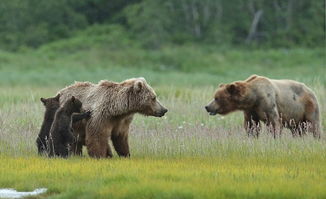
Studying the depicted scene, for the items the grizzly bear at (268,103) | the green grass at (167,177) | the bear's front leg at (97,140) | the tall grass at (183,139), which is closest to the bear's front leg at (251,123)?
the grizzly bear at (268,103)

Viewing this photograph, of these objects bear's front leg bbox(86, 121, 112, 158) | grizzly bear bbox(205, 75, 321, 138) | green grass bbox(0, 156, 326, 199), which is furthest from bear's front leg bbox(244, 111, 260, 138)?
bear's front leg bbox(86, 121, 112, 158)

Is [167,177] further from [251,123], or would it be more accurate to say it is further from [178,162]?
[251,123]

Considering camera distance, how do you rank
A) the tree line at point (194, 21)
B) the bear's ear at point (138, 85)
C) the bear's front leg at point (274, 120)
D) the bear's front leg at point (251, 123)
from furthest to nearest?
the tree line at point (194, 21) < the bear's front leg at point (274, 120) < the bear's front leg at point (251, 123) < the bear's ear at point (138, 85)

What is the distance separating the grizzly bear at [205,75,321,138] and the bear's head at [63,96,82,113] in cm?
252

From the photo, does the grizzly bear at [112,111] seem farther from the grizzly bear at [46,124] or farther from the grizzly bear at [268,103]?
the grizzly bear at [268,103]

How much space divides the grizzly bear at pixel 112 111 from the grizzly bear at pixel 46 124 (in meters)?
0.38

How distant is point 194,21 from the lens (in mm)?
42719

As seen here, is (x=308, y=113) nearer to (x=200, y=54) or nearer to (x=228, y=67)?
(x=228, y=67)

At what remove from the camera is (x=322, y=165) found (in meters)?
10.2

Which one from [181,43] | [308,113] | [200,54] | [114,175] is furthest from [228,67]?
[114,175]

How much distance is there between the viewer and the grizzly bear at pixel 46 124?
36.5 feet

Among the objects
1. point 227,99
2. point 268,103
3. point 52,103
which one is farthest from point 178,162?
point 268,103

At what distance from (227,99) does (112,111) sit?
2.68 metres

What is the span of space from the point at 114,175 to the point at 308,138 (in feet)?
13.5
